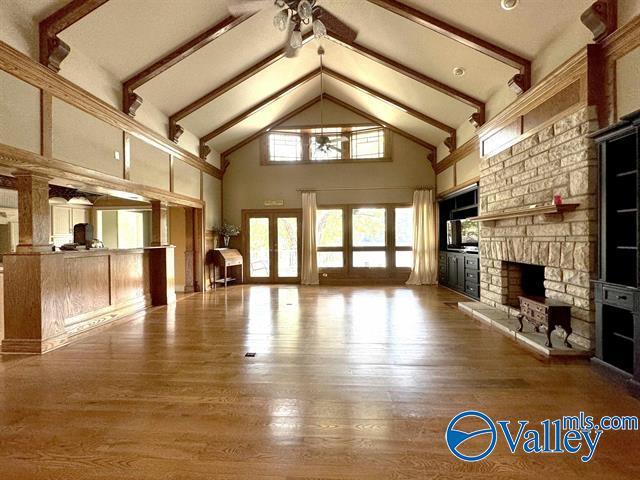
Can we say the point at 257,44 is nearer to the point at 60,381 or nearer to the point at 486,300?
the point at 60,381

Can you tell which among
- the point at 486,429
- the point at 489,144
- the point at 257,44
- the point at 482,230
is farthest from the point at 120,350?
the point at 489,144

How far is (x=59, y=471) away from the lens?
5.42 ft

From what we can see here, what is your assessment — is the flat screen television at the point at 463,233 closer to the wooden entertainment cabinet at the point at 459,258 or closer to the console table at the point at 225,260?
the wooden entertainment cabinet at the point at 459,258

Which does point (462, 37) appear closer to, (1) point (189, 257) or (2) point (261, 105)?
(2) point (261, 105)

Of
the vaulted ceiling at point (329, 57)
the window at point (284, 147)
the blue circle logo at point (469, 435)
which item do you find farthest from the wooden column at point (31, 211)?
the window at point (284, 147)

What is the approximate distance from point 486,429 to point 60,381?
337 cm

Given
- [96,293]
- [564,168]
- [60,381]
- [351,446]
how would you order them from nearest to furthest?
[351,446] < [60,381] < [564,168] < [96,293]

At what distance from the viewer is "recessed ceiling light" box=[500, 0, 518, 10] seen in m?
3.43

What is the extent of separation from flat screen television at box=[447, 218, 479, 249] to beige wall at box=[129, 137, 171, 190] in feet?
18.7

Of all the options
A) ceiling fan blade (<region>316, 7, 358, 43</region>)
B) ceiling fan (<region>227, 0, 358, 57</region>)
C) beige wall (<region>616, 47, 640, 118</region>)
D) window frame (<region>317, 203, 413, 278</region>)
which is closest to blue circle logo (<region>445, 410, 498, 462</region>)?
beige wall (<region>616, 47, 640, 118</region>)

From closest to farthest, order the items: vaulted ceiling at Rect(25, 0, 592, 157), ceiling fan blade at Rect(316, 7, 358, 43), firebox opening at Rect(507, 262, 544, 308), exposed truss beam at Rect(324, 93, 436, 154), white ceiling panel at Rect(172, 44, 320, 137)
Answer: vaulted ceiling at Rect(25, 0, 592, 157), firebox opening at Rect(507, 262, 544, 308), ceiling fan blade at Rect(316, 7, 358, 43), white ceiling panel at Rect(172, 44, 320, 137), exposed truss beam at Rect(324, 93, 436, 154)

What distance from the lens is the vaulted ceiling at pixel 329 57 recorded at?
12.3 feet

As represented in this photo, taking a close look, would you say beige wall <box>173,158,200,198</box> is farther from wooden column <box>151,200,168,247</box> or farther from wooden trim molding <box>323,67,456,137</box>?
wooden trim molding <box>323,67,456,137</box>

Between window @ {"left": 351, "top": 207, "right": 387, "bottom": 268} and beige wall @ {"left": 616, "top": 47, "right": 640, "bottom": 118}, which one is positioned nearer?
beige wall @ {"left": 616, "top": 47, "right": 640, "bottom": 118}
